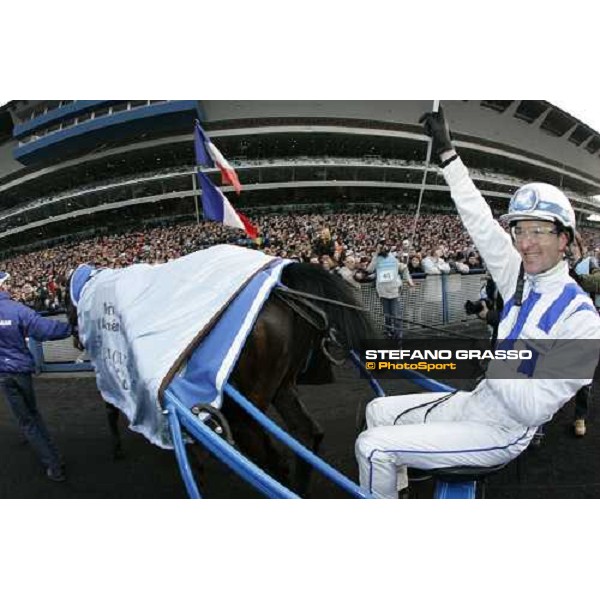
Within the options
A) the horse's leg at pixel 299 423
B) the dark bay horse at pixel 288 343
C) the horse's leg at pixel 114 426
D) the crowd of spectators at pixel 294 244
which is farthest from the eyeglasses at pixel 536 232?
the horse's leg at pixel 114 426

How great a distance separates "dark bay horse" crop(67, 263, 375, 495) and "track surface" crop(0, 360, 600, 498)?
99mm

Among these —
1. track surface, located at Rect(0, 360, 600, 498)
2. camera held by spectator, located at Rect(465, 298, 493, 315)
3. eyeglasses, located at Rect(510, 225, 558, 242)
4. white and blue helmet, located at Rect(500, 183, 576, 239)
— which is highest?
white and blue helmet, located at Rect(500, 183, 576, 239)

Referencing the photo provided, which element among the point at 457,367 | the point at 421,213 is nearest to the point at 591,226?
the point at 421,213

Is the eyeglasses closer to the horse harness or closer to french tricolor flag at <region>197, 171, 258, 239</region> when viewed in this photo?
the horse harness

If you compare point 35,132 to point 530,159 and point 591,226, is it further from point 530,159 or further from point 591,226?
point 591,226

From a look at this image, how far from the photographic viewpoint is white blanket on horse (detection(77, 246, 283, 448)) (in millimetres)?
1610

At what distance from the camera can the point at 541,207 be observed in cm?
123

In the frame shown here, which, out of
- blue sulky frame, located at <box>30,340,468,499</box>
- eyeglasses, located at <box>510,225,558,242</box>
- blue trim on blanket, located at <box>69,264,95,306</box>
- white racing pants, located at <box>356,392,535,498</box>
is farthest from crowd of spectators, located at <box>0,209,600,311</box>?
white racing pants, located at <box>356,392,535,498</box>

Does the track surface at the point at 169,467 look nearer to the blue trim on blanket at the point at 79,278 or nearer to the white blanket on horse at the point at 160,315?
the white blanket on horse at the point at 160,315

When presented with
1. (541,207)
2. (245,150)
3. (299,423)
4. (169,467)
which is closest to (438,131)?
(541,207)

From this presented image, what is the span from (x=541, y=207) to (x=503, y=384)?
557 millimetres

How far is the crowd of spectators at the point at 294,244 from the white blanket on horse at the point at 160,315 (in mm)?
80

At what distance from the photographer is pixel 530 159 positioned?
1.55 meters

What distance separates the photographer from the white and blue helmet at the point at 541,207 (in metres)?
1.22
